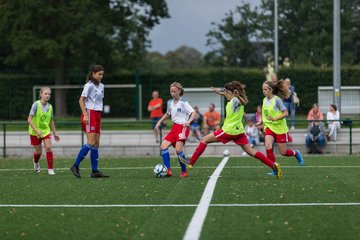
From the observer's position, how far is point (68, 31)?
48812mm

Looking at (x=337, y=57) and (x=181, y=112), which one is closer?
(x=181, y=112)

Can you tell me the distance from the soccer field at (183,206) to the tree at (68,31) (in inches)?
1241

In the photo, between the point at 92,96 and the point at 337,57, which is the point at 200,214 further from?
the point at 337,57

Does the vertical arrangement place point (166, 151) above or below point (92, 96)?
below

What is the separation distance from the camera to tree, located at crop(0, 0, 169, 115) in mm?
48062

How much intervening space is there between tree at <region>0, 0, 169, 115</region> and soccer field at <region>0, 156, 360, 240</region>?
103 feet

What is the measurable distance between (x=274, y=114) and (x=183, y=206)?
5.47 metres

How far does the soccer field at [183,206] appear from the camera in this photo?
8969 mm

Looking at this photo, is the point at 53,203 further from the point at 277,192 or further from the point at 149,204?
the point at 277,192

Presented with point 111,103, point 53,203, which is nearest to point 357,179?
point 53,203

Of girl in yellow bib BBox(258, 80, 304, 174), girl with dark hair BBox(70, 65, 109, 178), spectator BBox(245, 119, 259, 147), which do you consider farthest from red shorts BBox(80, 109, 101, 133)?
spectator BBox(245, 119, 259, 147)

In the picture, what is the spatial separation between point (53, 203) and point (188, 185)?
9.84ft

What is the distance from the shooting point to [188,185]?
14047 mm

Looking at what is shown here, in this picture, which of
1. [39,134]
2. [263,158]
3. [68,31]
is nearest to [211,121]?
[39,134]
